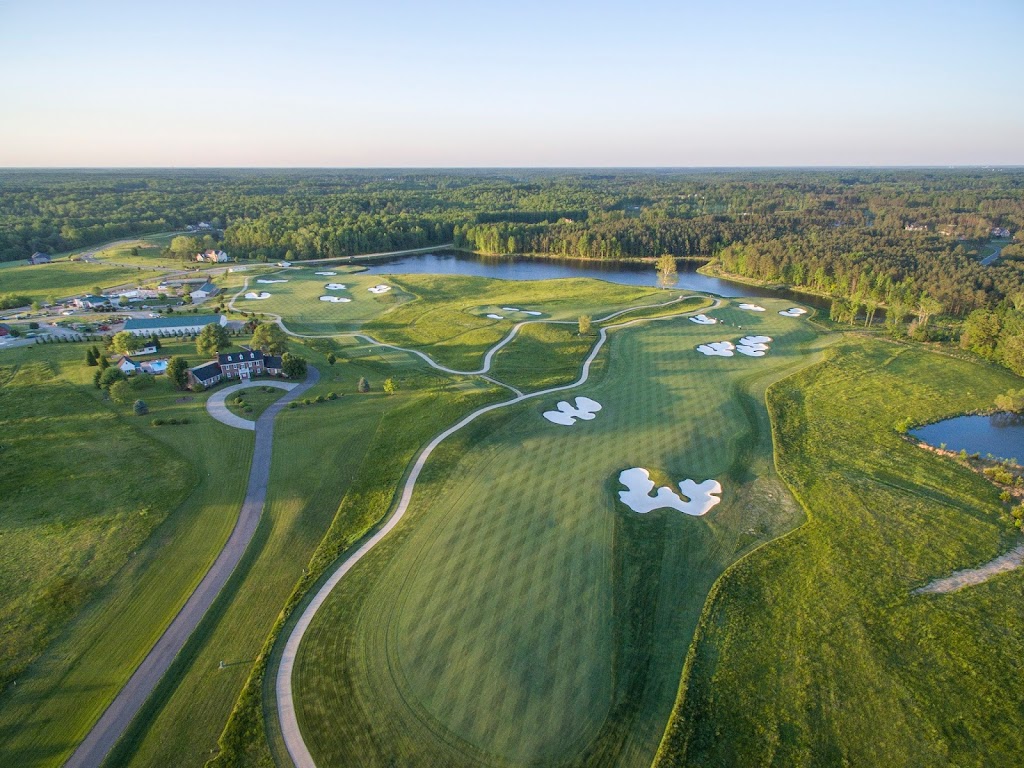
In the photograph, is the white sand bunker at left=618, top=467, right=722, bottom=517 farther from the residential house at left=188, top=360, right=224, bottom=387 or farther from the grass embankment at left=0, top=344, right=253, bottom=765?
the residential house at left=188, top=360, right=224, bottom=387

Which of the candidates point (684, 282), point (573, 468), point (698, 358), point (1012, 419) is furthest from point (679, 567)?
point (684, 282)

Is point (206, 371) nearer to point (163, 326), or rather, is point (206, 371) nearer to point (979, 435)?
point (163, 326)

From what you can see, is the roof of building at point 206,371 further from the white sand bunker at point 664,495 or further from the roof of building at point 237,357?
the white sand bunker at point 664,495

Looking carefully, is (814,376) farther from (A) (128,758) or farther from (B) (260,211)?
(B) (260,211)

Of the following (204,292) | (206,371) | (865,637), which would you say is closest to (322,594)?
(865,637)

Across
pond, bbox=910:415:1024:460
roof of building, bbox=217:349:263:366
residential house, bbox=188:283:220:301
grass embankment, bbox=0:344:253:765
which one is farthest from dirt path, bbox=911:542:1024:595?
residential house, bbox=188:283:220:301

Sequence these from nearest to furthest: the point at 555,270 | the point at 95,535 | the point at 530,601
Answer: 1. the point at 530,601
2. the point at 95,535
3. the point at 555,270
